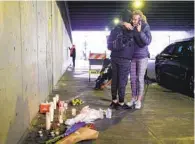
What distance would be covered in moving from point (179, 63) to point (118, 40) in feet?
9.63

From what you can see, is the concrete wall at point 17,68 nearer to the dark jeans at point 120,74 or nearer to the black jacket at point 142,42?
the dark jeans at point 120,74

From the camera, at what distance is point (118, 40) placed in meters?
5.07

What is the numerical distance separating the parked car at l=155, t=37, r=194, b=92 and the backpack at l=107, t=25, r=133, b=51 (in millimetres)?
2407

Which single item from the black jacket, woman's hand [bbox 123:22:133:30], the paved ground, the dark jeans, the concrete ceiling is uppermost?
the concrete ceiling

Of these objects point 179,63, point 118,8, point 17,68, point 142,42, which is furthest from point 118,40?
point 118,8

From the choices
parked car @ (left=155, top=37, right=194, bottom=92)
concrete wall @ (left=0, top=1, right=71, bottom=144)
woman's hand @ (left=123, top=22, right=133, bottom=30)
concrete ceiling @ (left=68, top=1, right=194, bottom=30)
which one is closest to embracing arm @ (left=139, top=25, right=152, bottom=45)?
woman's hand @ (left=123, top=22, right=133, bottom=30)

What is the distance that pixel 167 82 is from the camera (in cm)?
870

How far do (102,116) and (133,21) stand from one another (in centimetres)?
185

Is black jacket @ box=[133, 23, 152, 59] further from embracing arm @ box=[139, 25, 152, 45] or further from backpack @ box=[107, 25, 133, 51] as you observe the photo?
backpack @ box=[107, 25, 133, 51]

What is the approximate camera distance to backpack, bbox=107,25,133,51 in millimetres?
5055

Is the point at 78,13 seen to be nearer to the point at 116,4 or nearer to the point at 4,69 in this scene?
the point at 116,4

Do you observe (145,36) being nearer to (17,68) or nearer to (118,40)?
(118,40)

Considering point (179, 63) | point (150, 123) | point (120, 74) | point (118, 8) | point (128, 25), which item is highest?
point (118, 8)

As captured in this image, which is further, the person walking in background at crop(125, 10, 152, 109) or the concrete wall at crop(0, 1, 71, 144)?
the person walking in background at crop(125, 10, 152, 109)
